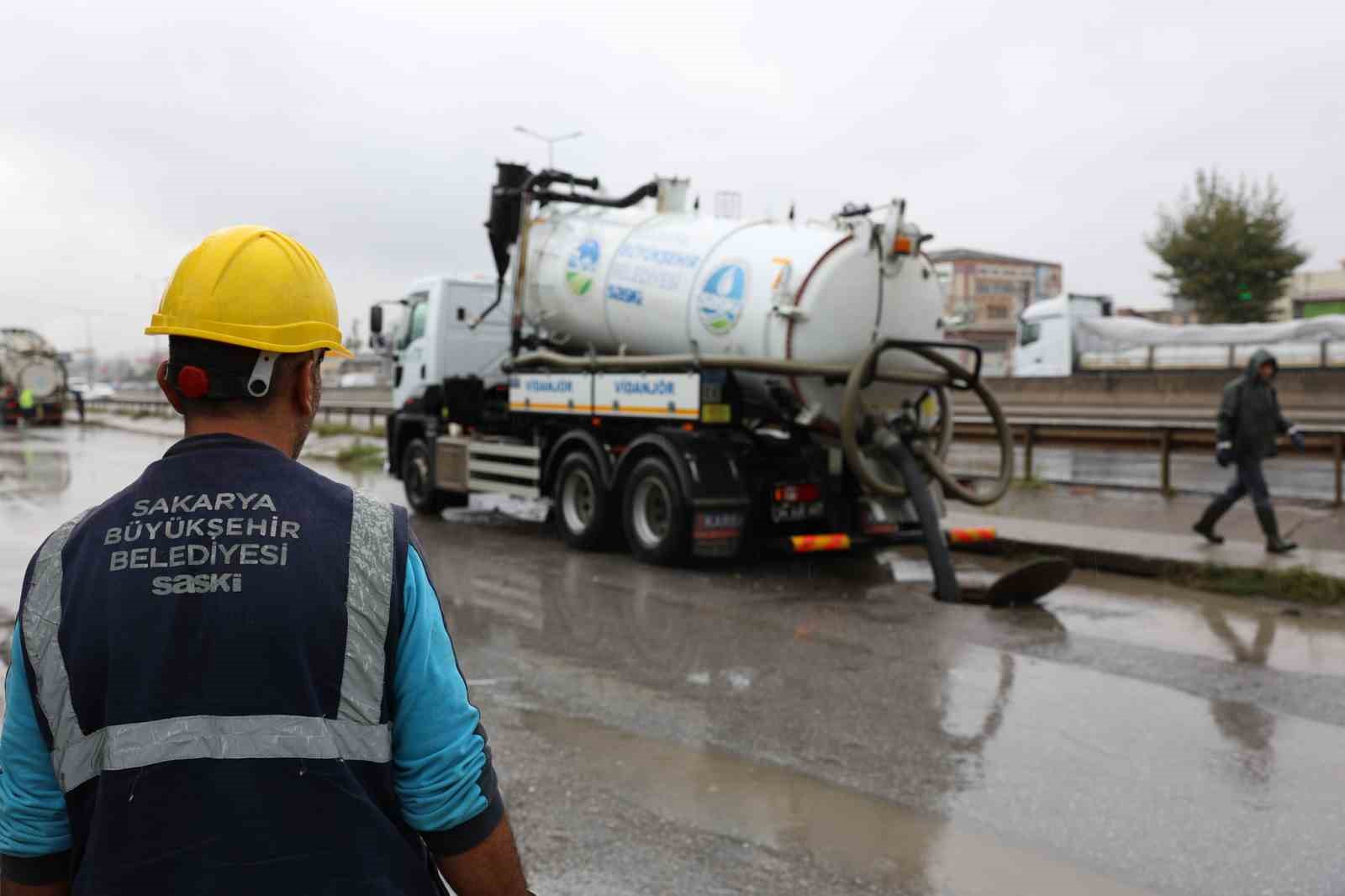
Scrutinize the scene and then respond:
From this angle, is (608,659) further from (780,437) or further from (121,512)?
(121,512)

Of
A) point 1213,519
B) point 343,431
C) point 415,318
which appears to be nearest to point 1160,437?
point 1213,519

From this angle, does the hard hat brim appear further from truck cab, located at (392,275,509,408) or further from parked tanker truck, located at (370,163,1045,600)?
truck cab, located at (392,275,509,408)

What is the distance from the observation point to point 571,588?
9.95 metres

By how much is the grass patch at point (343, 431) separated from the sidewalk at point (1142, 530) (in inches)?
683

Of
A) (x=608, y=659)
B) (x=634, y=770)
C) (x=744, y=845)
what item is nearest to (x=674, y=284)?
(x=608, y=659)

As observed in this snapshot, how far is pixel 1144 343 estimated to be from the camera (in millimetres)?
33031

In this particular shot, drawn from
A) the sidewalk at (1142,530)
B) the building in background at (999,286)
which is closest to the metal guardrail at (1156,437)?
the sidewalk at (1142,530)

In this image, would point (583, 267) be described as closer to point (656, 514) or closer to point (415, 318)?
point (656, 514)

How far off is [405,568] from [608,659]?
573cm

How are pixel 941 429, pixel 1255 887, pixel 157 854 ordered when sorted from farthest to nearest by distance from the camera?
pixel 941 429, pixel 1255 887, pixel 157 854

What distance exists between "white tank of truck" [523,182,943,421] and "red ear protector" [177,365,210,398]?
8.49 meters

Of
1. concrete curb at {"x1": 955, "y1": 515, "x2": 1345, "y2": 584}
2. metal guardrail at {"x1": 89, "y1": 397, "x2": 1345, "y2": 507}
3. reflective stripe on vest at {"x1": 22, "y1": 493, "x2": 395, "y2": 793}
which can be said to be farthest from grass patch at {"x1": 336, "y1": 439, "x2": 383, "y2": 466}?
reflective stripe on vest at {"x1": 22, "y1": 493, "x2": 395, "y2": 793}

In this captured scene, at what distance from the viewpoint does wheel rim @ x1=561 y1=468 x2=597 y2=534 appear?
12211 mm

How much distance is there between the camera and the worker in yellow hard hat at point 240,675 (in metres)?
1.71
